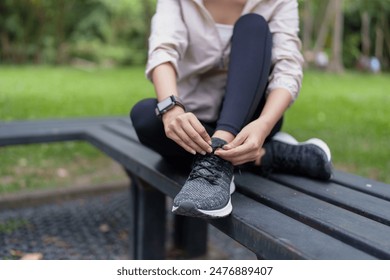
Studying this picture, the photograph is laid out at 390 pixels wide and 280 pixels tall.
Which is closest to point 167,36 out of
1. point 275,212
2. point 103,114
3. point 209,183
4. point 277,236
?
point 209,183

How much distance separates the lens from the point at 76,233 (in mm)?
2309

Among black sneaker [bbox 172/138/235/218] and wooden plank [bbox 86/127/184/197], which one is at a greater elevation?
black sneaker [bbox 172/138/235/218]

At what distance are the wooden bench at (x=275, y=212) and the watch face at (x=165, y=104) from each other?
0.71 ft

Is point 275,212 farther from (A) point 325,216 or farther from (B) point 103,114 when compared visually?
(B) point 103,114

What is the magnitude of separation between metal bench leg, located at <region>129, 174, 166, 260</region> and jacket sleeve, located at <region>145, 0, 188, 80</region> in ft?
2.11

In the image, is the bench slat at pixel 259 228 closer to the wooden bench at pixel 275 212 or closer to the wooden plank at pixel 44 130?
the wooden bench at pixel 275 212

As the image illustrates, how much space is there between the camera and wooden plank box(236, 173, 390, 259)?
34.5 inches

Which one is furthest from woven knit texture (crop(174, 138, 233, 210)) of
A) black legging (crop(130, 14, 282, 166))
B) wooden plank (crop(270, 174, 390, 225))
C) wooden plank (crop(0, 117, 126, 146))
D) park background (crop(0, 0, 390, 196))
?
park background (crop(0, 0, 390, 196))

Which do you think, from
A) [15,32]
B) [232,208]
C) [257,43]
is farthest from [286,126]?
[15,32]

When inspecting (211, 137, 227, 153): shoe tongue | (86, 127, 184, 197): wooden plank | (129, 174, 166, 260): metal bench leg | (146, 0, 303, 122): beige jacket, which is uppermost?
(146, 0, 303, 122): beige jacket

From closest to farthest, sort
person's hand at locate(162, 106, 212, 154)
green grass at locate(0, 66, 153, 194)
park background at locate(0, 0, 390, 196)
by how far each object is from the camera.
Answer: person's hand at locate(162, 106, 212, 154) → green grass at locate(0, 66, 153, 194) → park background at locate(0, 0, 390, 196)

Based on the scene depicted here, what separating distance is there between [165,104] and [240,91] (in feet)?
0.71

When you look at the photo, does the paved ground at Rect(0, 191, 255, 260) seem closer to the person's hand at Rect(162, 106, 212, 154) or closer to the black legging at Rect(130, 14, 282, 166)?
the black legging at Rect(130, 14, 282, 166)

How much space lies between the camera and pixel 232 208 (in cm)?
108
